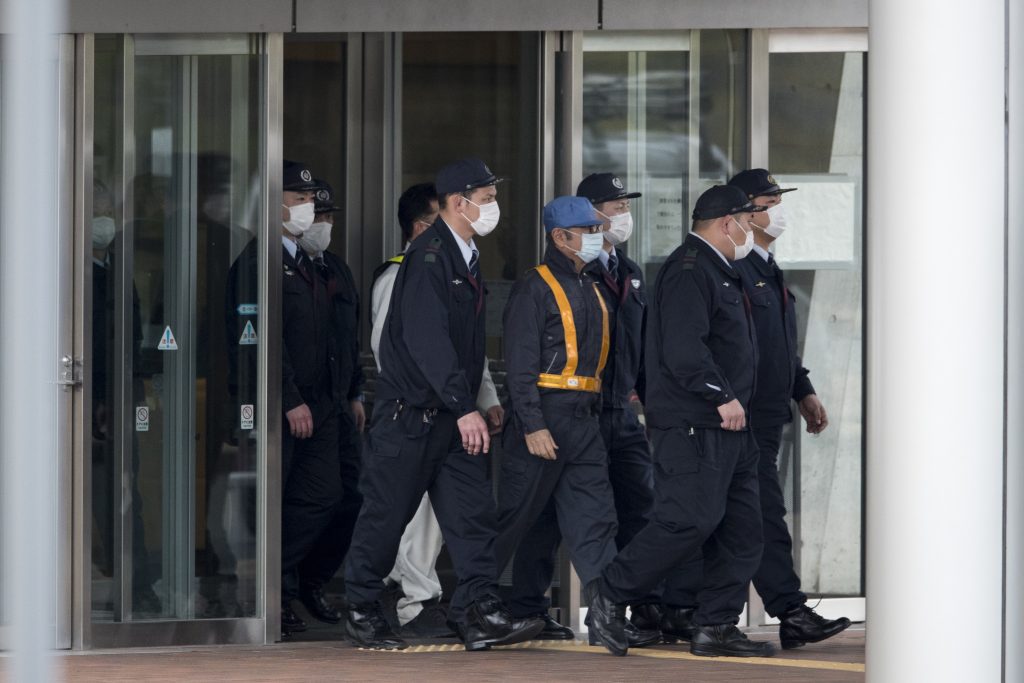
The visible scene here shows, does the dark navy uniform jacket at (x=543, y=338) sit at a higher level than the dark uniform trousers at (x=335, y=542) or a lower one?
higher

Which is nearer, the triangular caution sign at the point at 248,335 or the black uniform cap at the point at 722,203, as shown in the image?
the black uniform cap at the point at 722,203

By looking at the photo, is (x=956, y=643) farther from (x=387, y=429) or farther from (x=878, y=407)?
(x=387, y=429)

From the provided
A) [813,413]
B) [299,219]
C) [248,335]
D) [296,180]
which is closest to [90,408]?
[248,335]

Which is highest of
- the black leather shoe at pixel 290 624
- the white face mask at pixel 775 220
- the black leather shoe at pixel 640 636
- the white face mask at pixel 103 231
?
the white face mask at pixel 775 220

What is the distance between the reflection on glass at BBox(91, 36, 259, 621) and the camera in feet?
24.0

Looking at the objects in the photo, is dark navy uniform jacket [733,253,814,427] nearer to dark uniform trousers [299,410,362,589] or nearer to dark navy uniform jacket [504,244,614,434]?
dark navy uniform jacket [504,244,614,434]

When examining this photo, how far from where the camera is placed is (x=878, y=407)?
4.60 meters

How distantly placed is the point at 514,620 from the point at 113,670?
1.66 metres

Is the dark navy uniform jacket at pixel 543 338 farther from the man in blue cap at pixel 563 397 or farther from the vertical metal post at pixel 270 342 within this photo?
the vertical metal post at pixel 270 342

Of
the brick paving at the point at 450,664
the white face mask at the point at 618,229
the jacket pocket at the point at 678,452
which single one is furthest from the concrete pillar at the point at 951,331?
the white face mask at the point at 618,229

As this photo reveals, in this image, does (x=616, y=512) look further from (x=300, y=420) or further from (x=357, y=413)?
(x=357, y=413)

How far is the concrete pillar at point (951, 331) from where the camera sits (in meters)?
4.43

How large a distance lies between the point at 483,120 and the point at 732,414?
3.87m

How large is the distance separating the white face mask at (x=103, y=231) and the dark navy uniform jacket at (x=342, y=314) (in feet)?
4.01
